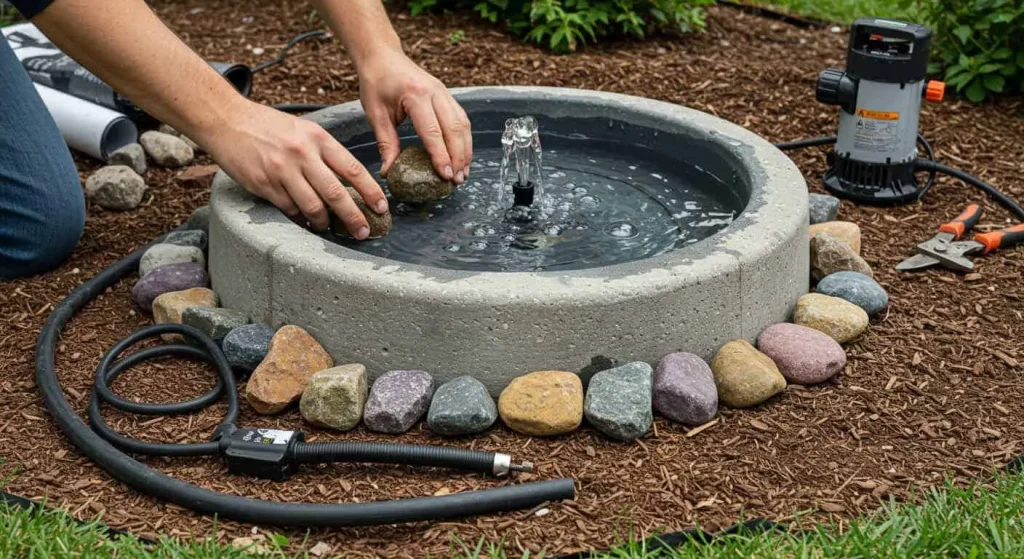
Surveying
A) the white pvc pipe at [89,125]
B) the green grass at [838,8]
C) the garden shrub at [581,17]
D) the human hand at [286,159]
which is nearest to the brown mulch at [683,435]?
the white pvc pipe at [89,125]

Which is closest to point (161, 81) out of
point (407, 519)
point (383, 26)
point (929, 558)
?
point (383, 26)

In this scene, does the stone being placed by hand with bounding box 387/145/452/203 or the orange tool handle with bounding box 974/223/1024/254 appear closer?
the stone being placed by hand with bounding box 387/145/452/203

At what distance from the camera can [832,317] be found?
2.96 metres

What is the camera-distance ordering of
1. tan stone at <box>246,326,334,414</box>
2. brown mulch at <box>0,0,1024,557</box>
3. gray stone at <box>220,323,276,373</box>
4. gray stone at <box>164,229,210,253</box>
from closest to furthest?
brown mulch at <box>0,0,1024,557</box>, tan stone at <box>246,326,334,414</box>, gray stone at <box>220,323,276,373</box>, gray stone at <box>164,229,210,253</box>

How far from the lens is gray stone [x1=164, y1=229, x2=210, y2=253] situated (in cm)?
342

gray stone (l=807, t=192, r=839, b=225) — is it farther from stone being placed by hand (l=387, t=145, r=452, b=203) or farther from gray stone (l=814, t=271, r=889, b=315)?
stone being placed by hand (l=387, t=145, r=452, b=203)

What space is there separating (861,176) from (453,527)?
2300 mm

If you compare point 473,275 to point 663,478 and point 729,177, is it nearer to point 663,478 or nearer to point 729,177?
point 663,478

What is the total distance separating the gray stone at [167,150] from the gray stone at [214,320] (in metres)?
1.50

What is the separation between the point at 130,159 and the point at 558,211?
178 cm

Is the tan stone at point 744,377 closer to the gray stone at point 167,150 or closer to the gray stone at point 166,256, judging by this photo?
the gray stone at point 166,256

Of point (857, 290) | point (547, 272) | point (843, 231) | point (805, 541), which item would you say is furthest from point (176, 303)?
point (843, 231)

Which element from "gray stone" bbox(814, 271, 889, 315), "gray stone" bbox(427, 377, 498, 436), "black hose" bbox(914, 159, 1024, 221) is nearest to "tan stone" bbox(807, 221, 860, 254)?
"gray stone" bbox(814, 271, 889, 315)

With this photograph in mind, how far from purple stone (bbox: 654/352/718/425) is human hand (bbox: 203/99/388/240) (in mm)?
881
